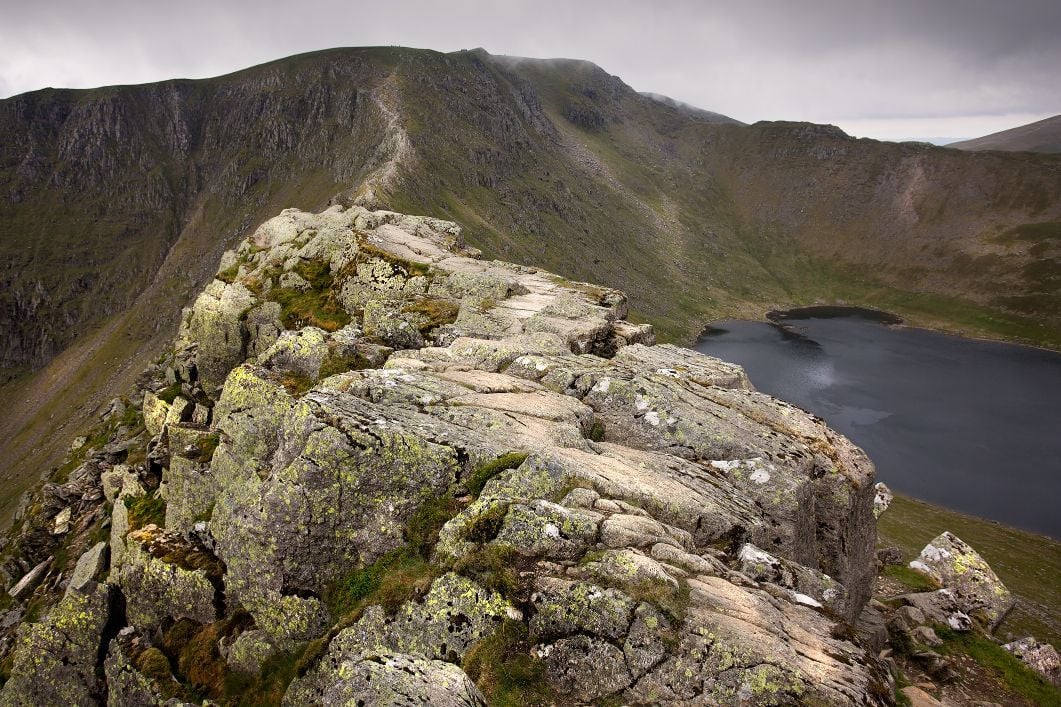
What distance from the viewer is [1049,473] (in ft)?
314

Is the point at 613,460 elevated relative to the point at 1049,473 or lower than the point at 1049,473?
elevated

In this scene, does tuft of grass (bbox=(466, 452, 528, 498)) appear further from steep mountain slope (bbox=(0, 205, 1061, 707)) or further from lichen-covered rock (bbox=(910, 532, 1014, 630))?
lichen-covered rock (bbox=(910, 532, 1014, 630))

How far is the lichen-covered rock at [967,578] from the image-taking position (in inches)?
1426

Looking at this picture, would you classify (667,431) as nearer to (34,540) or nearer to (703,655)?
(703,655)

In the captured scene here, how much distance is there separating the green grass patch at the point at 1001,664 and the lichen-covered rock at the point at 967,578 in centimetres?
644

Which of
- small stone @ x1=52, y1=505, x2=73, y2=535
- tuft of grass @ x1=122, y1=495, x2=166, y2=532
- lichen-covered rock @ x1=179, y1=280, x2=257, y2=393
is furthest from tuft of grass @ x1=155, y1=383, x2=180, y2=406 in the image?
tuft of grass @ x1=122, y1=495, x2=166, y2=532

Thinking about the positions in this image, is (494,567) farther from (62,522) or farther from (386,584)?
(62,522)

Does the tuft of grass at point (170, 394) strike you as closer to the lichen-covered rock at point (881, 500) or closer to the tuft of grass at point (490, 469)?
the tuft of grass at point (490, 469)

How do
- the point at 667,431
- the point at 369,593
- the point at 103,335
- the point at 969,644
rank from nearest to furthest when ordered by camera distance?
the point at 369,593
the point at 667,431
the point at 969,644
the point at 103,335

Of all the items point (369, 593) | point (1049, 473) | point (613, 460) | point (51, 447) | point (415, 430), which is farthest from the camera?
point (51, 447)

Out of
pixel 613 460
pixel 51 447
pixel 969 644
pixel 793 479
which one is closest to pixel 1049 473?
pixel 969 644

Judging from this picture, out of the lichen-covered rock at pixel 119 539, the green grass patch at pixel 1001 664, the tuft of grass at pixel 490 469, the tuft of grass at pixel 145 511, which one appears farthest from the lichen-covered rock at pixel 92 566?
the green grass patch at pixel 1001 664

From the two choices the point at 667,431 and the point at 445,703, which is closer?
the point at 445,703

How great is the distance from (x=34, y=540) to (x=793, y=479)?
56.5m
